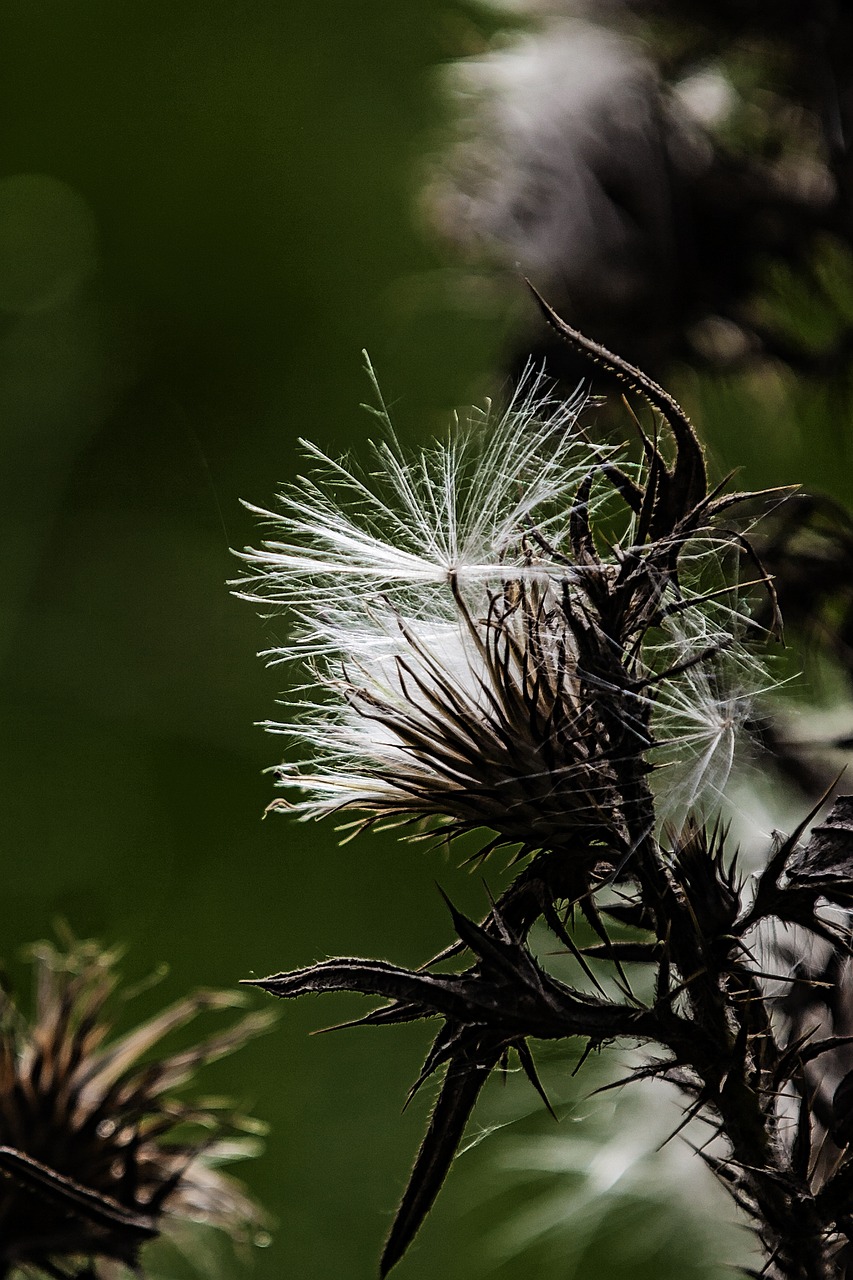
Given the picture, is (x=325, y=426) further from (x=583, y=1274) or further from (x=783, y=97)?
(x=583, y=1274)

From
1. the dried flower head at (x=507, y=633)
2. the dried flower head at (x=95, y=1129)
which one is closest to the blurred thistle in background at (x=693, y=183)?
the dried flower head at (x=507, y=633)

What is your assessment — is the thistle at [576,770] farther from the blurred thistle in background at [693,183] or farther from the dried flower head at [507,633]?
the blurred thistle in background at [693,183]

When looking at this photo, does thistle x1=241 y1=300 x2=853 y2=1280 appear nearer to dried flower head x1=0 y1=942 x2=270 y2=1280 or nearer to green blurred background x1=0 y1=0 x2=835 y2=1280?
dried flower head x1=0 y1=942 x2=270 y2=1280

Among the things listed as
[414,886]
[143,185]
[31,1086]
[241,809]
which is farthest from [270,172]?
[31,1086]

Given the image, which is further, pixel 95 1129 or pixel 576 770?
pixel 95 1129

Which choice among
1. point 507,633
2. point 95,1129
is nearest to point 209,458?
point 95,1129

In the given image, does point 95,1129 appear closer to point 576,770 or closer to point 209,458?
point 576,770
